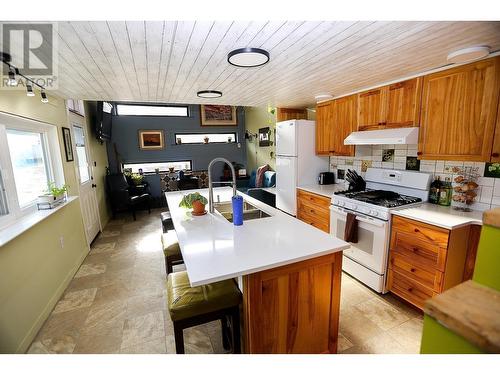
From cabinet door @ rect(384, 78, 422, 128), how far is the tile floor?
177 centimetres

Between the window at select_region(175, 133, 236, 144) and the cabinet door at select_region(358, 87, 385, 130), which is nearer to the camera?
the cabinet door at select_region(358, 87, 385, 130)

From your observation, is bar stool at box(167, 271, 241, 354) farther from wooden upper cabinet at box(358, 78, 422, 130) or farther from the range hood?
wooden upper cabinet at box(358, 78, 422, 130)

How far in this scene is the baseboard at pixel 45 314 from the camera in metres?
1.77

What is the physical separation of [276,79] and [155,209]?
472 centimetres

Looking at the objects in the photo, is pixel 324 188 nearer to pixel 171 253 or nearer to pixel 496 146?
pixel 496 146

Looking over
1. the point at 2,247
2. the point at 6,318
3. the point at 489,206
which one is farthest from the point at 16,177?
the point at 489,206

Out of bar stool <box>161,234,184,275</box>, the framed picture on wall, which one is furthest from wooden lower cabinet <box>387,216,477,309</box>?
the framed picture on wall

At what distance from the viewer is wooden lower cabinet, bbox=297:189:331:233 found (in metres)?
3.05

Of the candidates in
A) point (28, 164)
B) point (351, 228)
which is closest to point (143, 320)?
point (28, 164)

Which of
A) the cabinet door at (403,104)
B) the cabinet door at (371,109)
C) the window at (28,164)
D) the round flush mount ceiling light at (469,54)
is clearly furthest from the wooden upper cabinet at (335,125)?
the window at (28,164)

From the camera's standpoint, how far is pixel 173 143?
20.9 ft

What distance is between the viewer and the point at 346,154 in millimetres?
3186

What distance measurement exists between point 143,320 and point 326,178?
3.01 m

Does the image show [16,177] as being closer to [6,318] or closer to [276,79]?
Result: [6,318]
